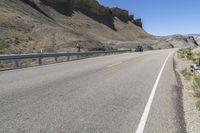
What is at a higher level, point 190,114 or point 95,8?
point 95,8

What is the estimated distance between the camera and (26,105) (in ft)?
21.2

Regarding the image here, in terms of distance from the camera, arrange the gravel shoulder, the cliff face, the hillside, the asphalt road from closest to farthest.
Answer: the asphalt road < the gravel shoulder < the hillside < the cliff face

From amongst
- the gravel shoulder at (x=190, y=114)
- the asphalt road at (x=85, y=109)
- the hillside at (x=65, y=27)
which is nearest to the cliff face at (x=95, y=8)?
the hillside at (x=65, y=27)

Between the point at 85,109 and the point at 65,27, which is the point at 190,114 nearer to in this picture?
the point at 85,109

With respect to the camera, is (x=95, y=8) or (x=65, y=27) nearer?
(x=65, y=27)

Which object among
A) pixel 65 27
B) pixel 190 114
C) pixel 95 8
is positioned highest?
pixel 95 8

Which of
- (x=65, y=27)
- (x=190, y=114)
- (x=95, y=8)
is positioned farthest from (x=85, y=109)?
(x=95, y=8)

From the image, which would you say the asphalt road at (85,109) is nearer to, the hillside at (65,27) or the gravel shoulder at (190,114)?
the gravel shoulder at (190,114)

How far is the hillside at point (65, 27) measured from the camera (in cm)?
4025

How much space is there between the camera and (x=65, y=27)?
7131 centimetres

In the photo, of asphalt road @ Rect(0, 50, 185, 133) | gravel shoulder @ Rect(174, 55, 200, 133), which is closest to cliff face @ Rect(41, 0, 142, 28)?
asphalt road @ Rect(0, 50, 185, 133)

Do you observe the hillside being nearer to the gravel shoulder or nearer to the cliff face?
the cliff face

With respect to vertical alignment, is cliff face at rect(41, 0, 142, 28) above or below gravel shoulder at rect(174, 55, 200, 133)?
above

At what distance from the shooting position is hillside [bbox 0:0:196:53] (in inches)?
1585
